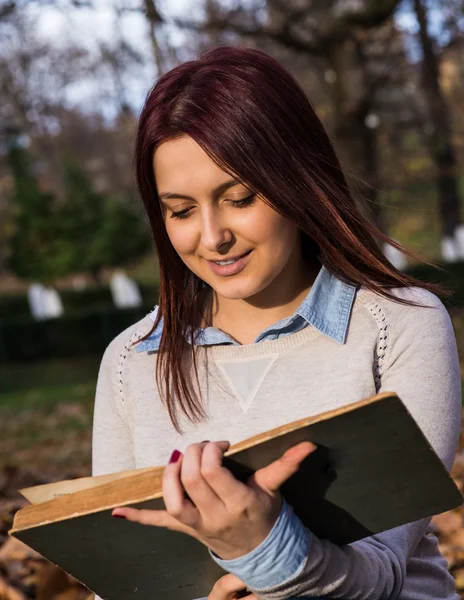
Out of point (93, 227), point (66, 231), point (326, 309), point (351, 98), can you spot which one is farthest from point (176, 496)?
point (93, 227)

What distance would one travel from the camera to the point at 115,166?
37188 mm

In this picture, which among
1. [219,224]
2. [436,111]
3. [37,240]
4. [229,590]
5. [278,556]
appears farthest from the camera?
[37,240]

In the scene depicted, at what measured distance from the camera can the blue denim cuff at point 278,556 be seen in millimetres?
1351

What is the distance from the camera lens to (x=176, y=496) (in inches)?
50.7

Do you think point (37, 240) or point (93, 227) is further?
point (93, 227)

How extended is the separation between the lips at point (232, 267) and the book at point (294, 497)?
525 mm

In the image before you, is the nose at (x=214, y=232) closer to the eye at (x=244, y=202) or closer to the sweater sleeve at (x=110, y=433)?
the eye at (x=244, y=202)

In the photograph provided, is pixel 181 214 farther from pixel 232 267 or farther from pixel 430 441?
pixel 430 441

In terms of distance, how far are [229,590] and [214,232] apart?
724 millimetres

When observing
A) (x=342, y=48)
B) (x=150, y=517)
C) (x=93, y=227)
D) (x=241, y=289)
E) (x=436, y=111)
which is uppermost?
A: (x=342, y=48)

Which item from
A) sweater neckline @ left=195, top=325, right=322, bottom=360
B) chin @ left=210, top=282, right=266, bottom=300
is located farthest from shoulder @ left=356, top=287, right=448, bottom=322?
chin @ left=210, top=282, right=266, bottom=300

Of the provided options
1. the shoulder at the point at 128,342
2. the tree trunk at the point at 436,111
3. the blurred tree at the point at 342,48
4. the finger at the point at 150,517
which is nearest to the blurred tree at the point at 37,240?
the tree trunk at the point at 436,111

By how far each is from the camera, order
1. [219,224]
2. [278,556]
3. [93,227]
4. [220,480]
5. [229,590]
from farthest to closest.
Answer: [93,227], [219,224], [229,590], [278,556], [220,480]

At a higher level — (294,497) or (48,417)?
(294,497)
